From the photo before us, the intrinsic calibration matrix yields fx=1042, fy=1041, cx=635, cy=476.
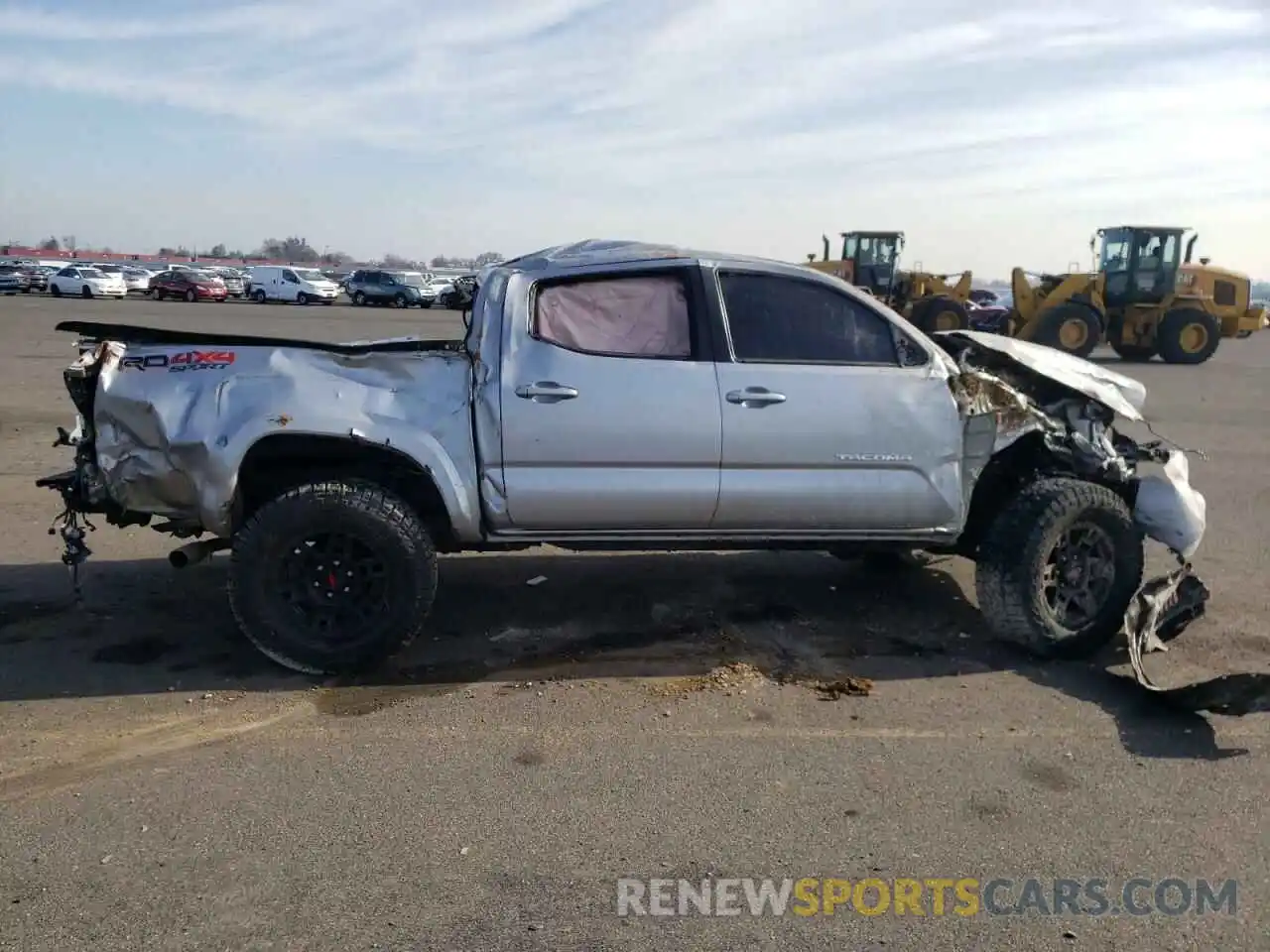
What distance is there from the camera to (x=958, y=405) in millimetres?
5047

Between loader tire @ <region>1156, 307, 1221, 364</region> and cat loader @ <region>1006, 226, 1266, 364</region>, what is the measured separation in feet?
0.07

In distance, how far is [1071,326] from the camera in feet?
76.5

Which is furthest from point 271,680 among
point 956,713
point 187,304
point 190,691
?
point 187,304

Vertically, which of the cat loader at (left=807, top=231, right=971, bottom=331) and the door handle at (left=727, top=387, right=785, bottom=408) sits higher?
the cat loader at (left=807, top=231, right=971, bottom=331)

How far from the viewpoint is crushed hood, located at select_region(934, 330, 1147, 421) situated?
5340 mm

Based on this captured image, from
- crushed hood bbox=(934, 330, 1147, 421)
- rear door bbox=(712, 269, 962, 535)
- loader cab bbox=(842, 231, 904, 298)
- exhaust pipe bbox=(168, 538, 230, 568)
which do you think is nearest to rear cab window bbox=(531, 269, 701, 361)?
rear door bbox=(712, 269, 962, 535)

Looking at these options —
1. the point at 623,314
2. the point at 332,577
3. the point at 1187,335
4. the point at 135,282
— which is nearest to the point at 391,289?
the point at 135,282

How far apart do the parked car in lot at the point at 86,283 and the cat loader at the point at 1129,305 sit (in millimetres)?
38115

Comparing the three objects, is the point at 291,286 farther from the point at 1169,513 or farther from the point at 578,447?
the point at 1169,513

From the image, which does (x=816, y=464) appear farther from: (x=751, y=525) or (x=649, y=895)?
(x=649, y=895)

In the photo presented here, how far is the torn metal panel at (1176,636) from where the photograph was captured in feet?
13.9

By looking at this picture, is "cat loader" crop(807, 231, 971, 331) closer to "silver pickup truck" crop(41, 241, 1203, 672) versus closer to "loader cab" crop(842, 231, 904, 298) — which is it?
"loader cab" crop(842, 231, 904, 298)

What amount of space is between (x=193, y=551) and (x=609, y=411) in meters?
2.06

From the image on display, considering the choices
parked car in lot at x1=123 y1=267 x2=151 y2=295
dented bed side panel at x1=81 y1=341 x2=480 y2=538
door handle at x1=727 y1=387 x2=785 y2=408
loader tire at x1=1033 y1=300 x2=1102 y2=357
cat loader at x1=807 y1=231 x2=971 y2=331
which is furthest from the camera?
parked car in lot at x1=123 y1=267 x2=151 y2=295
